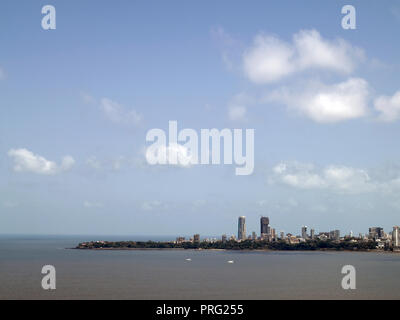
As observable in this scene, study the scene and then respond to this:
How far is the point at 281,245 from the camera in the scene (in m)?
178

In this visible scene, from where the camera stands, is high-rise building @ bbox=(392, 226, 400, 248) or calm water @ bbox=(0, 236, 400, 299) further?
high-rise building @ bbox=(392, 226, 400, 248)

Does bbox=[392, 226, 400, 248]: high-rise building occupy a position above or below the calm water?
below

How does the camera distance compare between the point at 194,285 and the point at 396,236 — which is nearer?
the point at 194,285

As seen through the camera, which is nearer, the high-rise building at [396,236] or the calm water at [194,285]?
the calm water at [194,285]

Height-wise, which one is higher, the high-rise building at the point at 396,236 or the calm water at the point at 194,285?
the calm water at the point at 194,285

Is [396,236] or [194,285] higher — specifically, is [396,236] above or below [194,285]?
below
